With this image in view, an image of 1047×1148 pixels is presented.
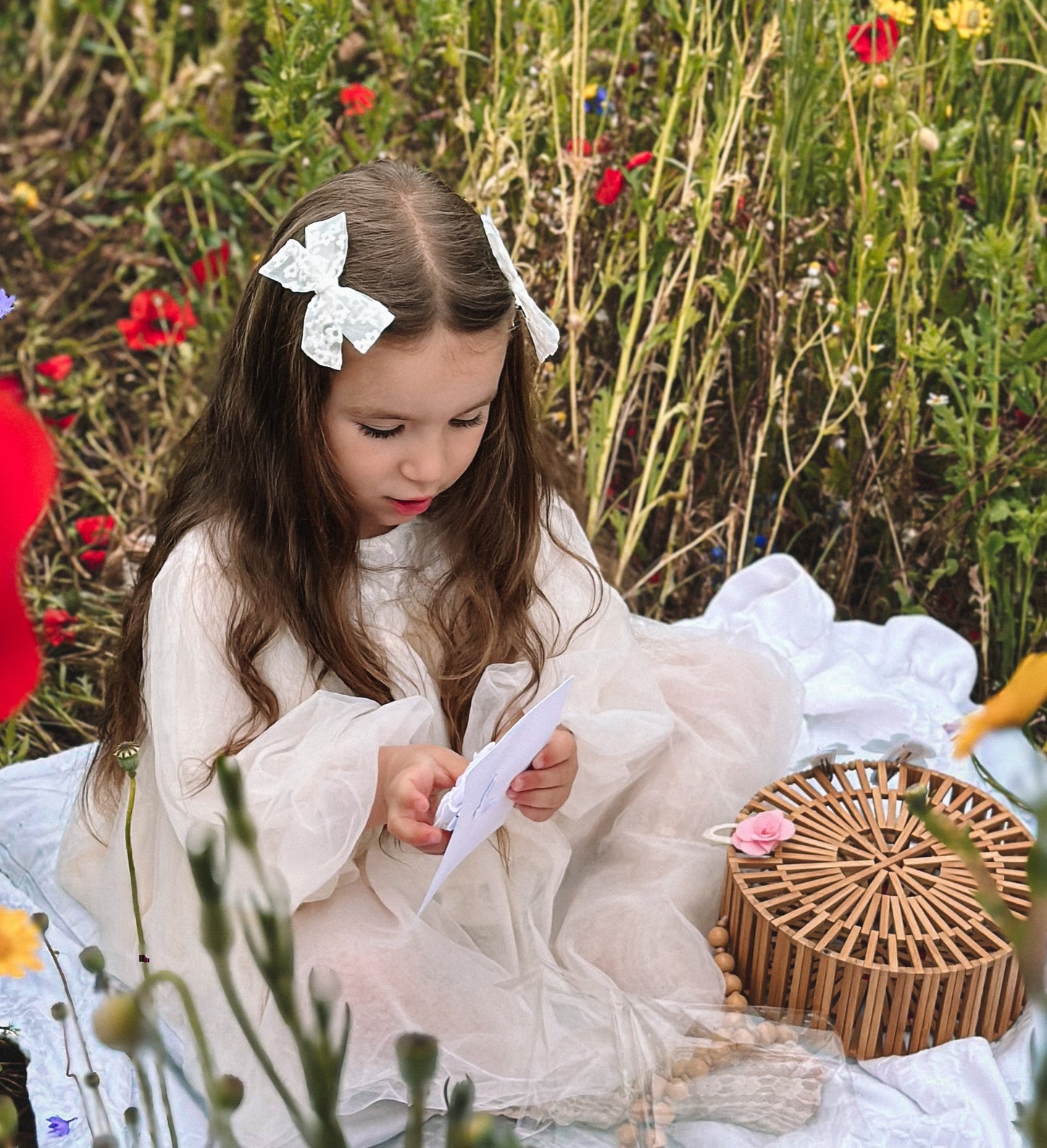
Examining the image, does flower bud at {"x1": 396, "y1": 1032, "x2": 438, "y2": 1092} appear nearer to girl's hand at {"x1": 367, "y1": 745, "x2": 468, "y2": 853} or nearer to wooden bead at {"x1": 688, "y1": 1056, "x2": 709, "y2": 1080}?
girl's hand at {"x1": 367, "y1": 745, "x2": 468, "y2": 853}

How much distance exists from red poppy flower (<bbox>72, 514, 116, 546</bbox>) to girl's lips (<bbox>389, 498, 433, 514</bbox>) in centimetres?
93

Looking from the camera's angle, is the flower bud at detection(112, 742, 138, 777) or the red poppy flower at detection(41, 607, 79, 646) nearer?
the flower bud at detection(112, 742, 138, 777)

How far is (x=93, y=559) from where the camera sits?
2035 mm

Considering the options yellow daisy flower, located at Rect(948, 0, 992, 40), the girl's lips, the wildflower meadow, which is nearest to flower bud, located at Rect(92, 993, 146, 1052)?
the girl's lips

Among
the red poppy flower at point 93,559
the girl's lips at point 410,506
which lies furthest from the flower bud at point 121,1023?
the red poppy flower at point 93,559

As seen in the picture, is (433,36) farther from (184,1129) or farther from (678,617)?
(184,1129)

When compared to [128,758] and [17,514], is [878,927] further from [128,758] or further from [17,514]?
[17,514]

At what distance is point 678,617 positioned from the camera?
2084 millimetres

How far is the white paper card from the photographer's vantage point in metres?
1.02

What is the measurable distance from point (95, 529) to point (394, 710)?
978mm

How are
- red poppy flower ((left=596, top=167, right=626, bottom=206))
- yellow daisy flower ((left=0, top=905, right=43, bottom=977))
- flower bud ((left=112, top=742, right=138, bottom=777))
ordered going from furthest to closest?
red poppy flower ((left=596, top=167, right=626, bottom=206))
flower bud ((left=112, top=742, right=138, bottom=777))
yellow daisy flower ((left=0, top=905, right=43, bottom=977))

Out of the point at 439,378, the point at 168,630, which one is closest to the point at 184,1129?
the point at 168,630

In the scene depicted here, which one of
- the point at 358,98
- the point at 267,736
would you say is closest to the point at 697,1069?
the point at 267,736

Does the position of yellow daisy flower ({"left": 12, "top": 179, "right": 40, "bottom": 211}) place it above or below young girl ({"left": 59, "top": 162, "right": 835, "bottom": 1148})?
above
